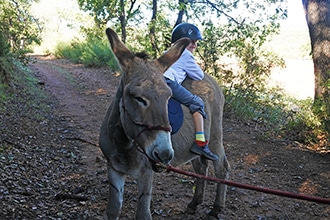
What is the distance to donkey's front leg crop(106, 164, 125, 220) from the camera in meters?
3.20

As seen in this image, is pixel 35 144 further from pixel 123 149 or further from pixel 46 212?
pixel 123 149

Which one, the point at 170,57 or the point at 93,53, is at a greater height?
the point at 93,53

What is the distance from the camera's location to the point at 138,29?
62.3 ft

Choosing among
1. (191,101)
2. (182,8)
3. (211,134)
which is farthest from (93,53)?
(191,101)

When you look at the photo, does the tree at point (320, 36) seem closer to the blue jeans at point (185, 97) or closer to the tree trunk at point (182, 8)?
the tree trunk at point (182, 8)

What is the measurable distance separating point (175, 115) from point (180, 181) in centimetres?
211

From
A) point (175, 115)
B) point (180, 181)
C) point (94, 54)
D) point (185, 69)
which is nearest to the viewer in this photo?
point (175, 115)

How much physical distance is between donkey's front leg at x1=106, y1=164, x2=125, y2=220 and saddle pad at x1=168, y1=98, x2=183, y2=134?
0.80m

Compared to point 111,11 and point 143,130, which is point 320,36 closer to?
point 143,130

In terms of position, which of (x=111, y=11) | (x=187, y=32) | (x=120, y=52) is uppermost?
(x=111, y=11)

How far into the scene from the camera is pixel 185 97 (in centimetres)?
364

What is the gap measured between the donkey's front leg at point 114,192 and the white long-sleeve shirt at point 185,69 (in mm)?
1413

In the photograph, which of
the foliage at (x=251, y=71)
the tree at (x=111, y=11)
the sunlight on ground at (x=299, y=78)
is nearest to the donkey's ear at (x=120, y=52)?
the foliage at (x=251, y=71)

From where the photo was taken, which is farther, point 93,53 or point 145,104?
point 93,53
